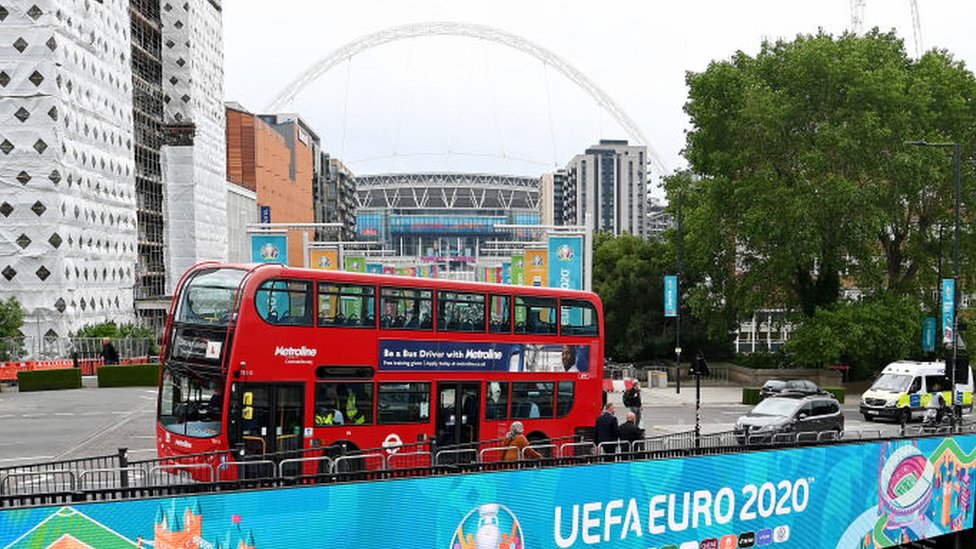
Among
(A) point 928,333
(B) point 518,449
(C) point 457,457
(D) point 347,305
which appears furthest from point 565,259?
(B) point 518,449

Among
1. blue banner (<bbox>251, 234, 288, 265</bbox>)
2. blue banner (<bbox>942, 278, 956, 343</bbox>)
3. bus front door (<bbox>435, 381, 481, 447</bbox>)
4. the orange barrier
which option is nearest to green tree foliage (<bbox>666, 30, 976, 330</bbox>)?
blue banner (<bbox>942, 278, 956, 343</bbox>)

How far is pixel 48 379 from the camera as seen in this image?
133 ft

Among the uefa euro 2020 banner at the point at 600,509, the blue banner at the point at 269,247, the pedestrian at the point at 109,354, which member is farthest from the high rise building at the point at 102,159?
the uefa euro 2020 banner at the point at 600,509

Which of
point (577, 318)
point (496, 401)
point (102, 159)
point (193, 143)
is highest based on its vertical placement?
point (193, 143)

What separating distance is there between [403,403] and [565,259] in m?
33.8

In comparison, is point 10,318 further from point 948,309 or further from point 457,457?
point 948,309

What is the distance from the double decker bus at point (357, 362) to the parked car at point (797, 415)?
6396mm

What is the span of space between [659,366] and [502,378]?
39.7 meters

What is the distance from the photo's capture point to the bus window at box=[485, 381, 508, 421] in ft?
69.8

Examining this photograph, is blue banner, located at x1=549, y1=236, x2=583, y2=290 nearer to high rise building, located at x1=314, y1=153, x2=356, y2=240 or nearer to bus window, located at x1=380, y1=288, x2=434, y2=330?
bus window, located at x1=380, y1=288, x2=434, y2=330

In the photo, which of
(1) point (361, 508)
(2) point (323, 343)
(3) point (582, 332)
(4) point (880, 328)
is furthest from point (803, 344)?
(1) point (361, 508)

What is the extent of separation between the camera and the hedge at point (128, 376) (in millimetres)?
42062

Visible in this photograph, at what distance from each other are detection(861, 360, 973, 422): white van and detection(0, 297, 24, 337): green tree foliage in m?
36.6

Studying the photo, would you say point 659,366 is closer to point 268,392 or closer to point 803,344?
point 803,344
